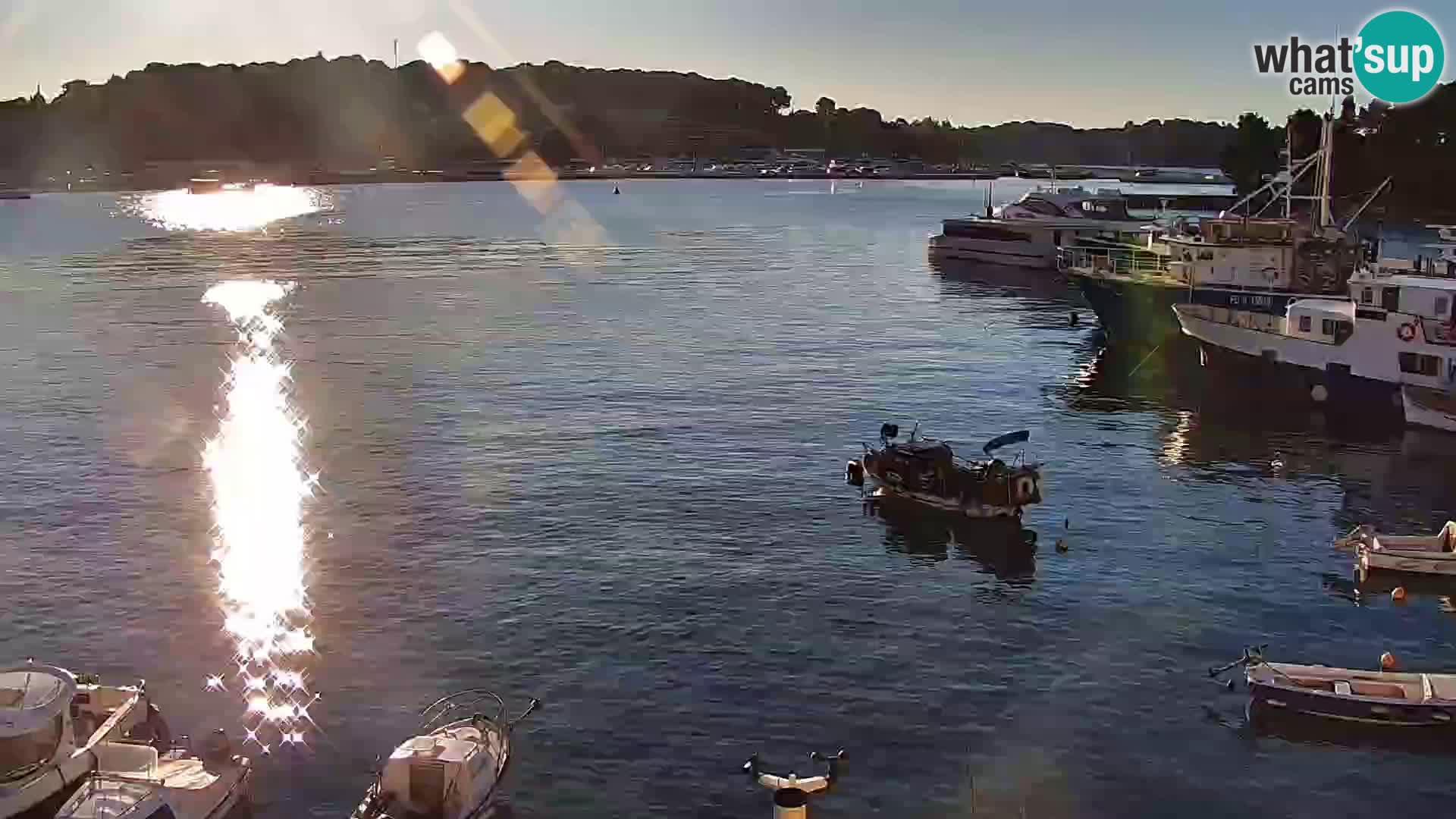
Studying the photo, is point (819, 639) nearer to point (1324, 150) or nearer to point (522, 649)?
point (522, 649)

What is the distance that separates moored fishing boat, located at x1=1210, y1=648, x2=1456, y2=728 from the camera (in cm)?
3484

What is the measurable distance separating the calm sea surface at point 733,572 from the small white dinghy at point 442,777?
5.25 feet

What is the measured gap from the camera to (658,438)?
69500 millimetres

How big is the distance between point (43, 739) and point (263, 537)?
24.6m

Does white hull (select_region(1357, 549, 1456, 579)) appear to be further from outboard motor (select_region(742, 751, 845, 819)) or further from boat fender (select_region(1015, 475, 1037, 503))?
outboard motor (select_region(742, 751, 845, 819))

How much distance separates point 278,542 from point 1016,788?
32424mm

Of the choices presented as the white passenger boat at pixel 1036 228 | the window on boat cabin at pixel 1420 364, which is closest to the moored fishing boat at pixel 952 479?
the window on boat cabin at pixel 1420 364

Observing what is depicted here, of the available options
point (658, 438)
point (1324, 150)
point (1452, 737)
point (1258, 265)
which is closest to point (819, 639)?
point (1452, 737)

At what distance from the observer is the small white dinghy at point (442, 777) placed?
29.1 m

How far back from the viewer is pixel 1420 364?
72.9m

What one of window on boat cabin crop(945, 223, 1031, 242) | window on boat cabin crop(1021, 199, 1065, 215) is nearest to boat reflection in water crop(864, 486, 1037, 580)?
window on boat cabin crop(945, 223, 1031, 242)

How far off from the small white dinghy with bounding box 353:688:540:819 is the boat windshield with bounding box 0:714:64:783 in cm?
700

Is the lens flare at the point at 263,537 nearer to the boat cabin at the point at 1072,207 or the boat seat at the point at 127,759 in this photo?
the boat seat at the point at 127,759

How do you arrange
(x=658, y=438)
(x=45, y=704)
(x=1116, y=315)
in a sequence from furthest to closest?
1. (x=1116, y=315)
2. (x=658, y=438)
3. (x=45, y=704)
